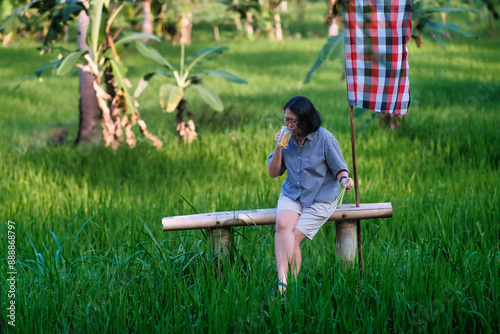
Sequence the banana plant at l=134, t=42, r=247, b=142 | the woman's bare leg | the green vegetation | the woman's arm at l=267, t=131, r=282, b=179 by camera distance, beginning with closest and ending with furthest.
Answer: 1. the green vegetation
2. the woman's bare leg
3. the woman's arm at l=267, t=131, r=282, b=179
4. the banana plant at l=134, t=42, r=247, b=142

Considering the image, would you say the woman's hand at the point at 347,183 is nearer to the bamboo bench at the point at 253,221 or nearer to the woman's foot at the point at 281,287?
the bamboo bench at the point at 253,221

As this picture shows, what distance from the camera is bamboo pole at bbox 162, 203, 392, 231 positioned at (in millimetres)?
3055

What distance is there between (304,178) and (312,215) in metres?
0.22

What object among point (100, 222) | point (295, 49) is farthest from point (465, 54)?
point (100, 222)

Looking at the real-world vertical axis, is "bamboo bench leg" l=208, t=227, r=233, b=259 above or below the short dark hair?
below

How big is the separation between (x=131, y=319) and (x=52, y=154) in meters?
4.12

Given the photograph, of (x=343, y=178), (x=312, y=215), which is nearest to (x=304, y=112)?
(x=343, y=178)

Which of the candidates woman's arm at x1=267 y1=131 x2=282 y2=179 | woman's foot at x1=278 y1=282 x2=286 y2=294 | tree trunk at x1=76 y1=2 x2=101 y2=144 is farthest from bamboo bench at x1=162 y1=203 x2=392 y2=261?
tree trunk at x1=76 y1=2 x2=101 y2=144

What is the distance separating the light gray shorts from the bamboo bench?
0.04 metres

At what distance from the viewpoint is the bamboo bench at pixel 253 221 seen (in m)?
3.06

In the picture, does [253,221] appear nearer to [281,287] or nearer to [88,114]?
[281,287]

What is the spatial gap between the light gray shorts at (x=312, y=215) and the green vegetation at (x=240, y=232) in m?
0.18

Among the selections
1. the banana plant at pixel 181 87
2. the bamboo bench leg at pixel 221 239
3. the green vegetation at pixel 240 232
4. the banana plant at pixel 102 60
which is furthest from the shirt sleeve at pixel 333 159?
the banana plant at pixel 102 60

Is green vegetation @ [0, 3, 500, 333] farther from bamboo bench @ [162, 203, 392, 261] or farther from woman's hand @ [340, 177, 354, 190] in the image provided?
woman's hand @ [340, 177, 354, 190]
